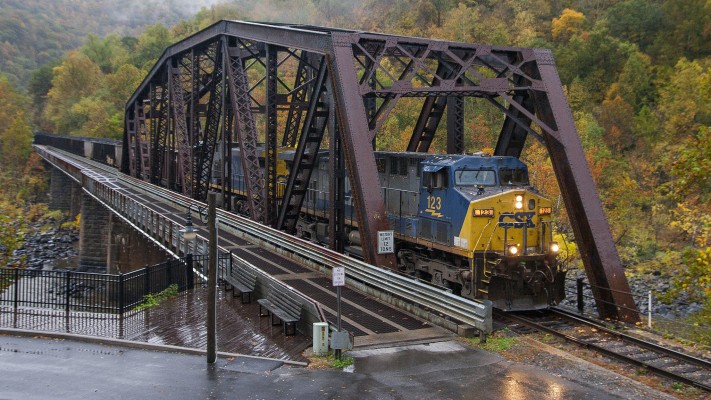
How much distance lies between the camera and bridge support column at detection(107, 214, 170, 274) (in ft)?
116

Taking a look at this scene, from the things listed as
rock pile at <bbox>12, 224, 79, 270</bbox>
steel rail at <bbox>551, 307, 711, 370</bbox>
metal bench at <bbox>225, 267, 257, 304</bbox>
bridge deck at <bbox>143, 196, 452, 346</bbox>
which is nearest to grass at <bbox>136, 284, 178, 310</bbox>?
metal bench at <bbox>225, 267, 257, 304</bbox>

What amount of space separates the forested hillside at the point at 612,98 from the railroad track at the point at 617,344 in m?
2.15

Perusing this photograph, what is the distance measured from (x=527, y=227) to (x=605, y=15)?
218 feet

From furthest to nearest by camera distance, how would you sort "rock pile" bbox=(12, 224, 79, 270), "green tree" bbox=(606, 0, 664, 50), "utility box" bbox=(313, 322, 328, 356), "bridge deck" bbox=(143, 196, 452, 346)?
"green tree" bbox=(606, 0, 664, 50) → "rock pile" bbox=(12, 224, 79, 270) → "bridge deck" bbox=(143, 196, 452, 346) → "utility box" bbox=(313, 322, 328, 356)

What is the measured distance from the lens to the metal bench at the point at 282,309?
1484cm

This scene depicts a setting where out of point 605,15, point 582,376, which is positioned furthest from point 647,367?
point 605,15

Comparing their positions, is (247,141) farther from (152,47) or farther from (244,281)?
(152,47)

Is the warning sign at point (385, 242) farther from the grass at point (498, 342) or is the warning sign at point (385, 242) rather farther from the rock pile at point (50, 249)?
the rock pile at point (50, 249)

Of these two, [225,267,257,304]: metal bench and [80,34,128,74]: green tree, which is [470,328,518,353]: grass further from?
[80,34,128,74]: green tree

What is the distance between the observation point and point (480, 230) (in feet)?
58.0

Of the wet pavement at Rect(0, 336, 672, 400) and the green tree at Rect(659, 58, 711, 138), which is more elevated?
the green tree at Rect(659, 58, 711, 138)

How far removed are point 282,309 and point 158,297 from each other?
17.0ft

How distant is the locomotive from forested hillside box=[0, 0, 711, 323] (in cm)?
343

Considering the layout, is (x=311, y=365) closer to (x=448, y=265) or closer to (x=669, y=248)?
(x=448, y=265)
